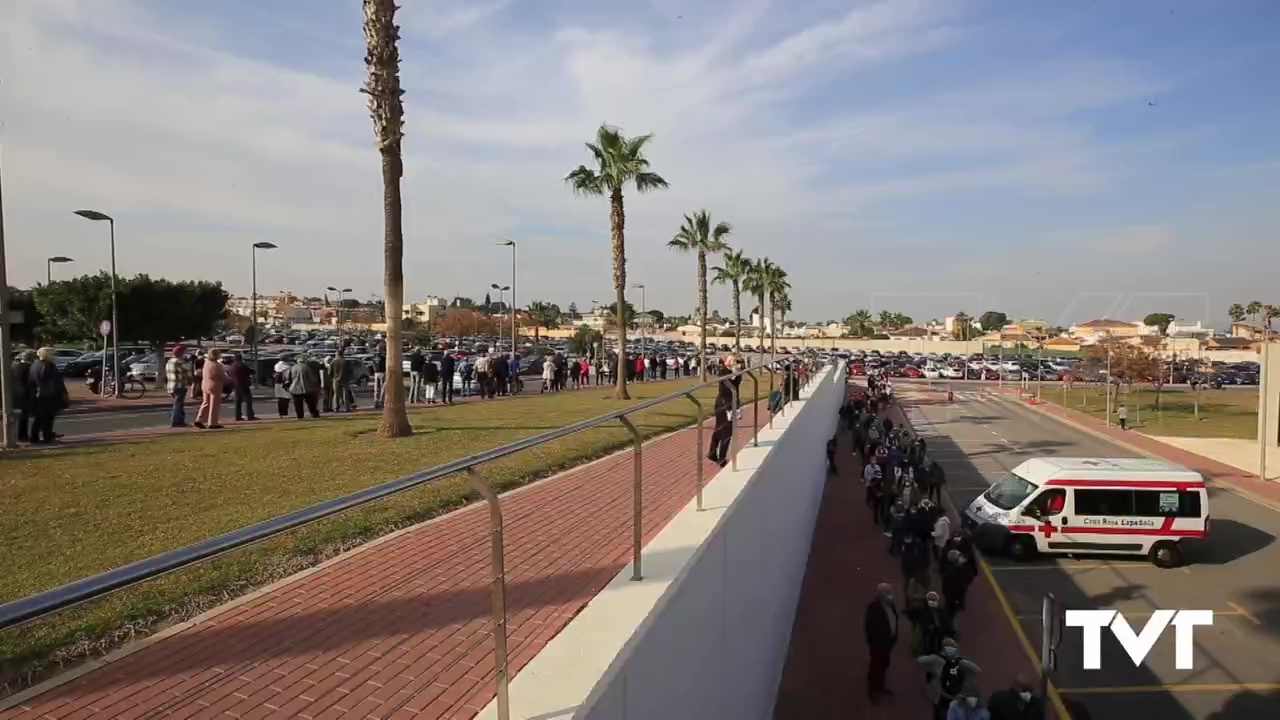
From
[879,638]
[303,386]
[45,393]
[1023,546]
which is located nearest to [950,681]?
[879,638]

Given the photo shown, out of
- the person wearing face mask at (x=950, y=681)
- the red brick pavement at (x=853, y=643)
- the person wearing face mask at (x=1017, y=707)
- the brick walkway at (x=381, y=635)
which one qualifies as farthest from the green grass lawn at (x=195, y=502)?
the person wearing face mask at (x=1017, y=707)

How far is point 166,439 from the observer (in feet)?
40.7

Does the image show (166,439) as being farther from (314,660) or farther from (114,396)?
(114,396)

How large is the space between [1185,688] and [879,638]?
15.4 feet

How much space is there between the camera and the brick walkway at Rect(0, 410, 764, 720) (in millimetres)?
3613

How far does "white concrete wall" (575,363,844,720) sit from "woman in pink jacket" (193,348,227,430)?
1034cm

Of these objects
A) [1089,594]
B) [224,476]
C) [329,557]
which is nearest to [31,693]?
[329,557]

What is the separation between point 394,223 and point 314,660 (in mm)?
10180

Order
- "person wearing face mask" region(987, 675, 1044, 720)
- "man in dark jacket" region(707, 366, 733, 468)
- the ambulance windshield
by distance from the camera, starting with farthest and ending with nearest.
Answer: the ambulance windshield, "man in dark jacket" region(707, 366, 733, 468), "person wearing face mask" region(987, 675, 1044, 720)

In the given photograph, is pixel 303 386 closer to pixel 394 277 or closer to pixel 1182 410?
pixel 394 277

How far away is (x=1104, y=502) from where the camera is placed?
15891 millimetres

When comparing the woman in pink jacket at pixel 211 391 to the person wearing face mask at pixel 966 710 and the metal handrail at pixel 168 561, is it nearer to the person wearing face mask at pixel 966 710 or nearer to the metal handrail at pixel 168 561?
the person wearing face mask at pixel 966 710

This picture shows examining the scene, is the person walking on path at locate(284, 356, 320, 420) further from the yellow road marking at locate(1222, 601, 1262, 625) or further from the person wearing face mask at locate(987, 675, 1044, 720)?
the yellow road marking at locate(1222, 601, 1262, 625)

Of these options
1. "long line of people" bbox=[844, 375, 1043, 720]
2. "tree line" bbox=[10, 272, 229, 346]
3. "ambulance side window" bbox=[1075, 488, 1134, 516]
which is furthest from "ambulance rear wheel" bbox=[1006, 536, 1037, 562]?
"tree line" bbox=[10, 272, 229, 346]
